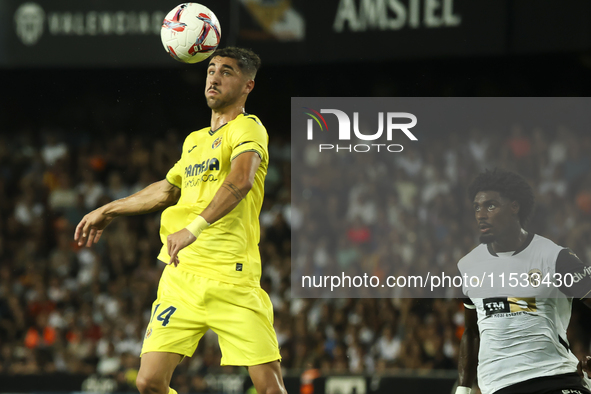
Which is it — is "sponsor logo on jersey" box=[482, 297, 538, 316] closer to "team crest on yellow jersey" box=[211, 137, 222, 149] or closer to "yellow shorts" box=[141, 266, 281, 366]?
"yellow shorts" box=[141, 266, 281, 366]

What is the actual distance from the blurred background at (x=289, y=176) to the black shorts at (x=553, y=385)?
4152 mm

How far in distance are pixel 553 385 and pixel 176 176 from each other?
2.53 metres

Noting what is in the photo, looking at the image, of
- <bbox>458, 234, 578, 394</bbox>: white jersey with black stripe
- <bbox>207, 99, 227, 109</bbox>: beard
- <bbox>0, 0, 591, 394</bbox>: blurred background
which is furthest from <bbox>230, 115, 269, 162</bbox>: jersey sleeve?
<bbox>0, 0, 591, 394</bbox>: blurred background

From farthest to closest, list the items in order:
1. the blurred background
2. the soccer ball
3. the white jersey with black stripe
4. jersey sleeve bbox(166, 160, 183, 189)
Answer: the blurred background → the soccer ball → jersey sleeve bbox(166, 160, 183, 189) → the white jersey with black stripe

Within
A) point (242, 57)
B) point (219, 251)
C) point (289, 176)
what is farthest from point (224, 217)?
point (289, 176)

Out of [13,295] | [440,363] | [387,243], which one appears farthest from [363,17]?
[13,295]

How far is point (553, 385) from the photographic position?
387 centimetres

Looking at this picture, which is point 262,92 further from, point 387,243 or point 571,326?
point 571,326

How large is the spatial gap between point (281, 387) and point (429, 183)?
6.62m

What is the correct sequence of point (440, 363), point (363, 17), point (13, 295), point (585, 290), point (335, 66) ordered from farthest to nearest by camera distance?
1. point (335, 66)
2. point (13, 295)
3. point (363, 17)
4. point (440, 363)
5. point (585, 290)

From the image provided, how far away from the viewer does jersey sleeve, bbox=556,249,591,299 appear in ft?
12.6

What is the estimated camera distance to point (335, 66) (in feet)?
39.5

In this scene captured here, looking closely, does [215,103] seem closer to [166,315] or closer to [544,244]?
[166,315]

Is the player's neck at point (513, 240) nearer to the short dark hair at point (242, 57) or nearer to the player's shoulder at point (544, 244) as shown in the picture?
the player's shoulder at point (544, 244)
